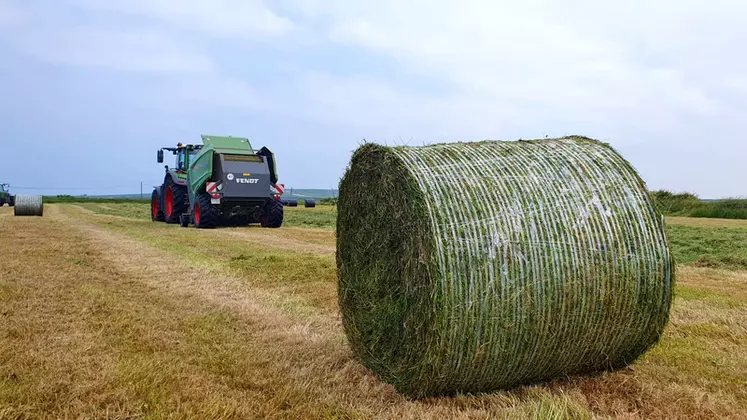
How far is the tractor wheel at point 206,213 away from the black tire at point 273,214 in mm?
1587

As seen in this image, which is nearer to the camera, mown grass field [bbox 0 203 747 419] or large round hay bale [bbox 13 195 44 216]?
mown grass field [bbox 0 203 747 419]

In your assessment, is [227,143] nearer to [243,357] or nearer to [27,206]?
[27,206]

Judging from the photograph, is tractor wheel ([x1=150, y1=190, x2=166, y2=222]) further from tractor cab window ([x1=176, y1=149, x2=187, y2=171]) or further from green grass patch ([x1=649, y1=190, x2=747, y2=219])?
green grass patch ([x1=649, y1=190, x2=747, y2=219])

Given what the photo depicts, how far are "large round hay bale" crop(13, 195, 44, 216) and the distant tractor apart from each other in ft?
30.5

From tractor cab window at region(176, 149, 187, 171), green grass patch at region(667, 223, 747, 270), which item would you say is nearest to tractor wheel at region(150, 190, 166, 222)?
tractor cab window at region(176, 149, 187, 171)

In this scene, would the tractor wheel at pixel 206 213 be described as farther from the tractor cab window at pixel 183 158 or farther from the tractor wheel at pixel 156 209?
the tractor wheel at pixel 156 209

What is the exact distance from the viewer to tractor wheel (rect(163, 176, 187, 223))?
19078 mm

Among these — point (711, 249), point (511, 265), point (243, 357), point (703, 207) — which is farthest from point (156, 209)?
point (703, 207)

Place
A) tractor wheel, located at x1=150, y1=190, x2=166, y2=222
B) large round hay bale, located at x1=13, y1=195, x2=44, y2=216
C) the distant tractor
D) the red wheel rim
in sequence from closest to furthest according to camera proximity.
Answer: the distant tractor, the red wheel rim, tractor wheel, located at x1=150, y1=190, x2=166, y2=222, large round hay bale, located at x1=13, y1=195, x2=44, y2=216

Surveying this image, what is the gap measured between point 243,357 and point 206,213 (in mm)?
12666

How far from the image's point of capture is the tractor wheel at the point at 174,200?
19078 mm

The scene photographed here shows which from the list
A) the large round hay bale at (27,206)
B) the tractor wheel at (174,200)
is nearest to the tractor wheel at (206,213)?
the tractor wheel at (174,200)

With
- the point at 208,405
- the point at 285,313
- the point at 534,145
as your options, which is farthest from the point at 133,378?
the point at 534,145

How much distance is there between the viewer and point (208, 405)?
3244 millimetres
